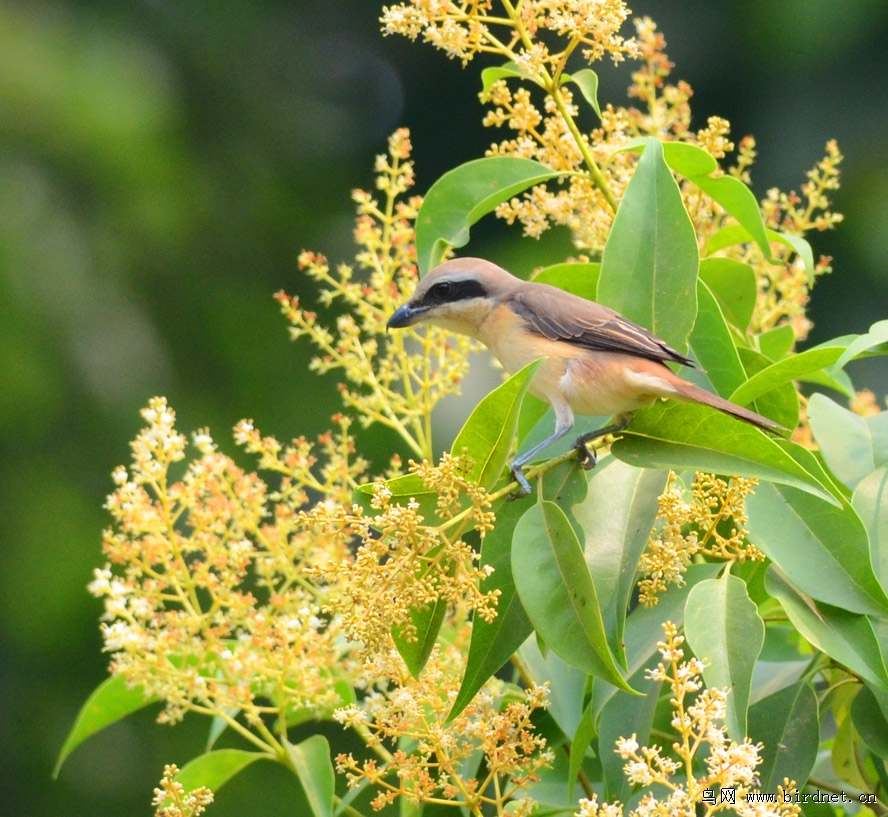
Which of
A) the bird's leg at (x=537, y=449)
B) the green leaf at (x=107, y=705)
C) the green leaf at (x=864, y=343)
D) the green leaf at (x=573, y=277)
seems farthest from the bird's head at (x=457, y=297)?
the green leaf at (x=107, y=705)

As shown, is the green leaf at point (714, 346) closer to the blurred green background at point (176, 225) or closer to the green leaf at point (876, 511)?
the green leaf at point (876, 511)

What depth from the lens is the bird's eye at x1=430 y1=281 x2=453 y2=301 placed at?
1830 mm

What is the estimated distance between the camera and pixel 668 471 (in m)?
1.43

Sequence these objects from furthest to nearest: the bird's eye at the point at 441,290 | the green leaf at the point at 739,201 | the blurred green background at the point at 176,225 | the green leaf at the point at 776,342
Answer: the blurred green background at the point at 176,225 < the bird's eye at the point at 441,290 < the green leaf at the point at 776,342 < the green leaf at the point at 739,201

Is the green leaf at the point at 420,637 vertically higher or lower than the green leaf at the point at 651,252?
lower

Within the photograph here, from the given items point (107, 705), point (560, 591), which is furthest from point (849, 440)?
Answer: point (107, 705)

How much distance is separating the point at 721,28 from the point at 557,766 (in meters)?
5.81

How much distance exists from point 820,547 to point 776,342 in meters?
0.47

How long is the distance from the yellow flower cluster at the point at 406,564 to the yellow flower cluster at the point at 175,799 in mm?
234

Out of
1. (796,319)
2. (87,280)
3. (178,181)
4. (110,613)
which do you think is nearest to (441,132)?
(178,181)

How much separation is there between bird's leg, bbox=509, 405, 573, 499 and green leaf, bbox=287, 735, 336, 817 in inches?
17.3

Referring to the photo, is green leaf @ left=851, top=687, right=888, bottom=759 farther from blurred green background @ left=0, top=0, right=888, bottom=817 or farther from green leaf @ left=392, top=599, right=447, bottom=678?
blurred green background @ left=0, top=0, right=888, bottom=817

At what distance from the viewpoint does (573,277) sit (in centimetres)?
167

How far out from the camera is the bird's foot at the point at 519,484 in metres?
1.37
